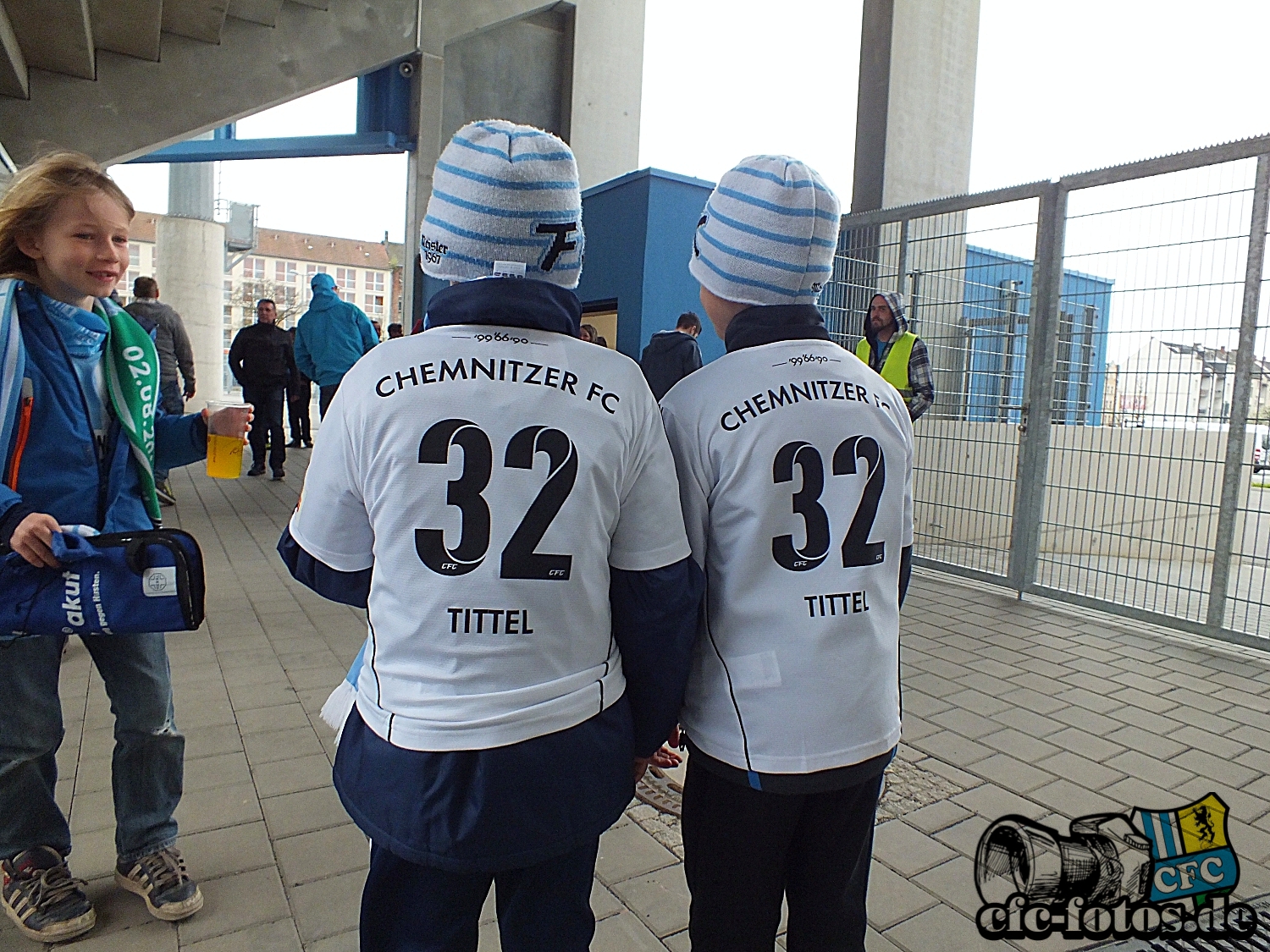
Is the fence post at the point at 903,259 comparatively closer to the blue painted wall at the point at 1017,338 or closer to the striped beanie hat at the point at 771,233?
the blue painted wall at the point at 1017,338

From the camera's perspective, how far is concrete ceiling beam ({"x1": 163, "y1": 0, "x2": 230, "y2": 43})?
8297 millimetres

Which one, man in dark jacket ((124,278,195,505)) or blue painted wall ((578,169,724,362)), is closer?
man in dark jacket ((124,278,195,505))

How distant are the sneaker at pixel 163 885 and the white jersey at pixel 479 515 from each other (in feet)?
4.58

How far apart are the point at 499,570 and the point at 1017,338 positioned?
6.08 meters

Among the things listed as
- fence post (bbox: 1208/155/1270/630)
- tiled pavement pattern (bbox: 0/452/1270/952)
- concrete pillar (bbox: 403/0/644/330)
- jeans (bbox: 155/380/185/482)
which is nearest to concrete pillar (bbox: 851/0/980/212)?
concrete pillar (bbox: 403/0/644/330)

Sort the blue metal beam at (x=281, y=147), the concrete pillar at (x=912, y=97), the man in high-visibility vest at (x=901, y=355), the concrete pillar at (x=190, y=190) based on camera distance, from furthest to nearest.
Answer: the concrete pillar at (x=190, y=190) → the blue metal beam at (x=281, y=147) → the concrete pillar at (x=912, y=97) → the man in high-visibility vest at (x=901, y=355)

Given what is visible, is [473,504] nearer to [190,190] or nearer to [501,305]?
[501,305]

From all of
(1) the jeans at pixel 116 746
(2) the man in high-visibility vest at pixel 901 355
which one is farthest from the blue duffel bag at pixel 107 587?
(2) the man in high-visibility vest at pixel 901 355

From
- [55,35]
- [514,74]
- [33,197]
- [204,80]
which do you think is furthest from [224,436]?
[514,74]

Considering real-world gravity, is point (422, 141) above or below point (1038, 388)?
above

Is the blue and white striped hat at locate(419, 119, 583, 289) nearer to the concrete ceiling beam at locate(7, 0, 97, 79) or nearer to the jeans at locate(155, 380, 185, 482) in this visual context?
the jeans at locate(155, 380, 185, 482)

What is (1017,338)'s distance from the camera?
6.41 metres

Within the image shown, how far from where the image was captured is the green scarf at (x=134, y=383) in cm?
205

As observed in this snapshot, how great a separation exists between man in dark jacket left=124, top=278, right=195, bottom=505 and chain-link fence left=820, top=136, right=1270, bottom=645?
5827 millimetres
